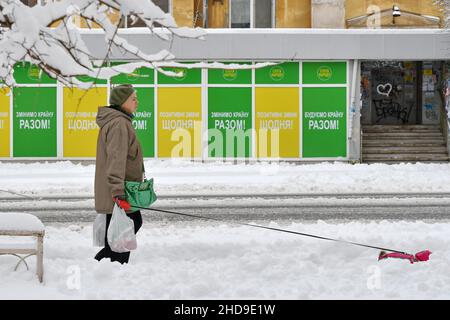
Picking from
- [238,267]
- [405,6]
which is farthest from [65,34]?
[405,6]

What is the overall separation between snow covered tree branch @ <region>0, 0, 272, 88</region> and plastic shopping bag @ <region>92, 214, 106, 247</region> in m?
1.25

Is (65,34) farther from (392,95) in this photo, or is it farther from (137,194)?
(392,95)

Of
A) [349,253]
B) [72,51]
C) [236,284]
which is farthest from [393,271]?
[72,51]

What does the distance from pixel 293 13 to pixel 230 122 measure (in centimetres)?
443

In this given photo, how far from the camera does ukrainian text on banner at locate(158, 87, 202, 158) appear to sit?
70.7 ft

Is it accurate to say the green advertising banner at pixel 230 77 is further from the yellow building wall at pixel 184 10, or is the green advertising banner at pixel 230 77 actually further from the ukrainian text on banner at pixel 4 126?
the ukrainian text on banner at pixel 4 126

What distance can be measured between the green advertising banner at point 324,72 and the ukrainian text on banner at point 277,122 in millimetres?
584

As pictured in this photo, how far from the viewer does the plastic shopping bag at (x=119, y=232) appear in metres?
5.99

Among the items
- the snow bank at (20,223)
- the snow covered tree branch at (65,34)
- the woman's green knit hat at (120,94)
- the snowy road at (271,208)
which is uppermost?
the snow covered tree branch at (65,34)

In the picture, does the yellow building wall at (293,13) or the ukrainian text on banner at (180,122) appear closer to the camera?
the ukrainian text on banner at (180,122)

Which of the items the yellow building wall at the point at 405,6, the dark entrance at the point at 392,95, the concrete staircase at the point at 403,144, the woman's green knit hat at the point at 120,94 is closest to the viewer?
the woman's green knit hat at the point at 120,94

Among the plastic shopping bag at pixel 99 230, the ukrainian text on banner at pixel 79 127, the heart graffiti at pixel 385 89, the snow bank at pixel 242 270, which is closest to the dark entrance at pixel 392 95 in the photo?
the heart graffiti at pixel 385 89

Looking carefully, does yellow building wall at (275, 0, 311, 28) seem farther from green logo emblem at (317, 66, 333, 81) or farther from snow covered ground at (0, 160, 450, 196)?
snow covered ground at (0, 160, 450, 196)
